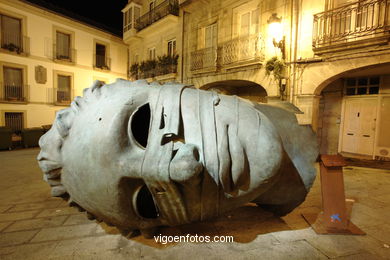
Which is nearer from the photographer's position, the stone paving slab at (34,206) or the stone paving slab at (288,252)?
the stone paving slab at (288,252)

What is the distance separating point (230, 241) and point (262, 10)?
762cm

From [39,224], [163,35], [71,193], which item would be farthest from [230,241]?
[163,35]

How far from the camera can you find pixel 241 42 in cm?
784

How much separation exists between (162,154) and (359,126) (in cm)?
834

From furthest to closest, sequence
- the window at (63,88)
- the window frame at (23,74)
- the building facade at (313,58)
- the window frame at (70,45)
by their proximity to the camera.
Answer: the window at (63,88) → the window frame at (70,45) → the window frame at (23,74) → the building facade at (313,58)

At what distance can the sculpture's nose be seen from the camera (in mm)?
1470

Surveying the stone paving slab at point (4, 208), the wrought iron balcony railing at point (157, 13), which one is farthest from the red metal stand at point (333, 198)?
the wrought iron balcony railing at point (157, 13)

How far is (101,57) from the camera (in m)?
16.3

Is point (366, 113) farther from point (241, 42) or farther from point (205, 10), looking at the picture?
point (205, 10)

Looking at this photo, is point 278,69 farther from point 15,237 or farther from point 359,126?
point 15,237

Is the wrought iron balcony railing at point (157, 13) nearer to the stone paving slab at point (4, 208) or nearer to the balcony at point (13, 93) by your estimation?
the balcony at point (13, 93)

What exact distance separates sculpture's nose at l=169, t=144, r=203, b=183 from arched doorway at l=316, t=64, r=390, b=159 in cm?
631

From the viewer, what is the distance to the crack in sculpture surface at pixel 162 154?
5.27ft

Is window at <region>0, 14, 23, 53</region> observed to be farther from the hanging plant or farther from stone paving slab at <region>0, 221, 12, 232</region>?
the hanging plant
